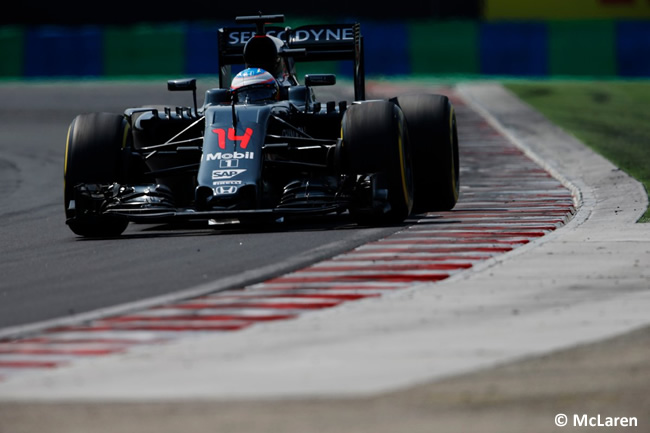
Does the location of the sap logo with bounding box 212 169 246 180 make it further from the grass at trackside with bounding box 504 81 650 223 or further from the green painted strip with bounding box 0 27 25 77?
the green painted strip with bounding box 0 27 25 77

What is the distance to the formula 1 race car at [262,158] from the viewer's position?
37.7 ft

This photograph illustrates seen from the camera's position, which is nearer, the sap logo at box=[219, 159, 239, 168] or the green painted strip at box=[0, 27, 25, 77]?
the sap logo at box=[219, 159, 239, 168]

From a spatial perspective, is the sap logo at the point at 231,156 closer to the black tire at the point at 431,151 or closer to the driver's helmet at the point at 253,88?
the driver's helmet at the point at 253,88

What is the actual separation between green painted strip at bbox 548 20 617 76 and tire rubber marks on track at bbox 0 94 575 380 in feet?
56.2

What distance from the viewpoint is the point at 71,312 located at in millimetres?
7965

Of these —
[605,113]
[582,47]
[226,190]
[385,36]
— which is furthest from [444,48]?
[226,190]

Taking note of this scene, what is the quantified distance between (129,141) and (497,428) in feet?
25.8

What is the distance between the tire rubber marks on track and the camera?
23.4 feet

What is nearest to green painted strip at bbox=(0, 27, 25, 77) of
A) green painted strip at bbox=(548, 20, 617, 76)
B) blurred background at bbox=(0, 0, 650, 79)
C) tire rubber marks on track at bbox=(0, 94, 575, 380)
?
blurred background at bbox=(0, 0, 650, 79)

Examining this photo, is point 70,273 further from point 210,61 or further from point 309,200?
point 210,61

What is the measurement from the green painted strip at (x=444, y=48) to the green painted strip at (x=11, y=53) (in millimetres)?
9630

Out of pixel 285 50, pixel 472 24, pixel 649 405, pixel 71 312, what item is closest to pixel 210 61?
pixel 472 24

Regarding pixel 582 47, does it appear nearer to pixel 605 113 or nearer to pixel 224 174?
pixel 605 113

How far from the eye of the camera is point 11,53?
113 ft
